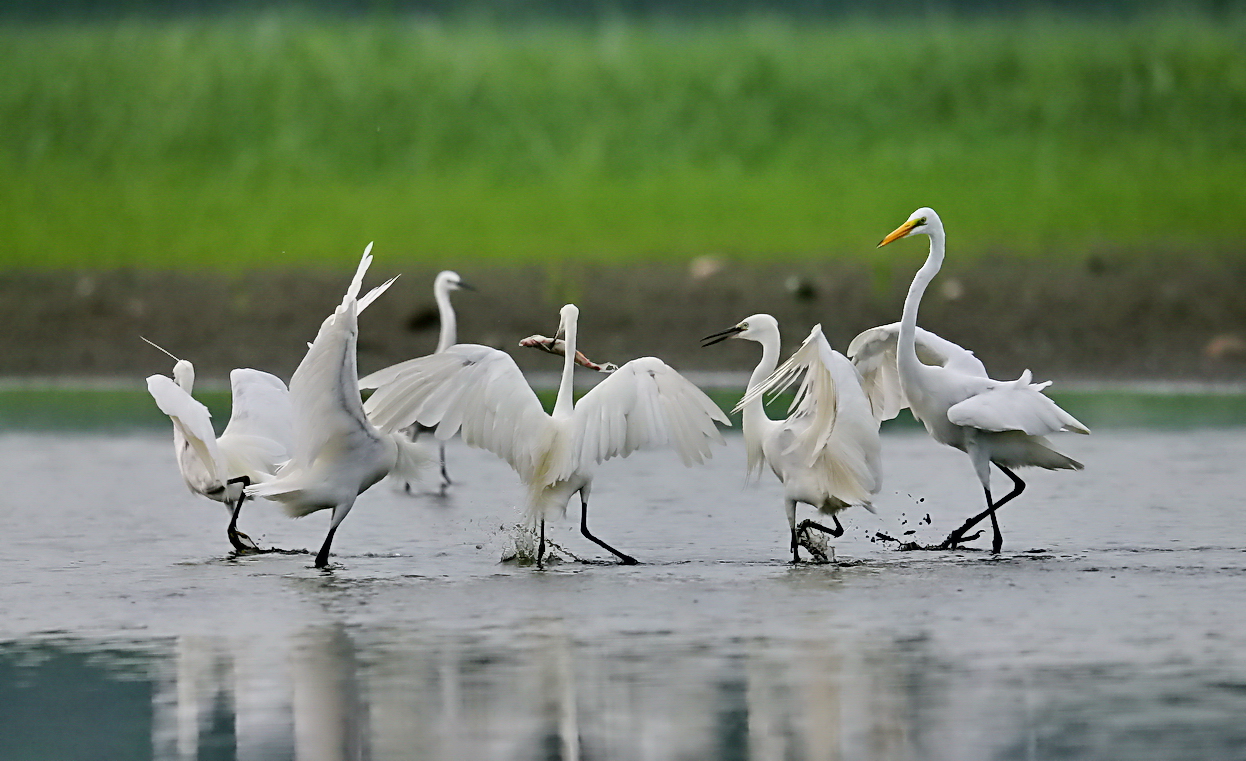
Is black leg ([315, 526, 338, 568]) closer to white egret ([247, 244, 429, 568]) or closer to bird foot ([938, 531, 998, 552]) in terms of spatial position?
white egret ([247, 244, 429, 568])

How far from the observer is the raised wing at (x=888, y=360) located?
12016mm

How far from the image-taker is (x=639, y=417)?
34.9 ft

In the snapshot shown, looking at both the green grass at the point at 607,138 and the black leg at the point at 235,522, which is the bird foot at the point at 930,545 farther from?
the green grass at the point at 607,138

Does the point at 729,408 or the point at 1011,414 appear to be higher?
the point at 729,408

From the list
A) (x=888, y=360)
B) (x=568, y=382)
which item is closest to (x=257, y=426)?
(x=568, y=382)

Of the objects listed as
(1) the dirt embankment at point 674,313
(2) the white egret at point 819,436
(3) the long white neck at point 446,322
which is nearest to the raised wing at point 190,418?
(2) the white egret at point 819,436

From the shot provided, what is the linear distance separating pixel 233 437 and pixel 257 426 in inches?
8.8

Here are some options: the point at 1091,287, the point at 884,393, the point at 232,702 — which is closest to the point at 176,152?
the point at 1091,287

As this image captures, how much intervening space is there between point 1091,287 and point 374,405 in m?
13.1

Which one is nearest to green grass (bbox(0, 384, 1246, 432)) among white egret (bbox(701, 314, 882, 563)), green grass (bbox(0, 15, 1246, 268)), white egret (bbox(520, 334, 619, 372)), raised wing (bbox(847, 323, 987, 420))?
green grass (bbox(0, 15, 1246, 268))

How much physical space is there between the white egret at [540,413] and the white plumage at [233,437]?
39.3 inches

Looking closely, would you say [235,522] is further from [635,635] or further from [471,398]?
[635,635]

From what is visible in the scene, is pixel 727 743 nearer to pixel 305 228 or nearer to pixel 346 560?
pixel 346 560

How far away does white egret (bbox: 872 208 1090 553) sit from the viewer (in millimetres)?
11211
